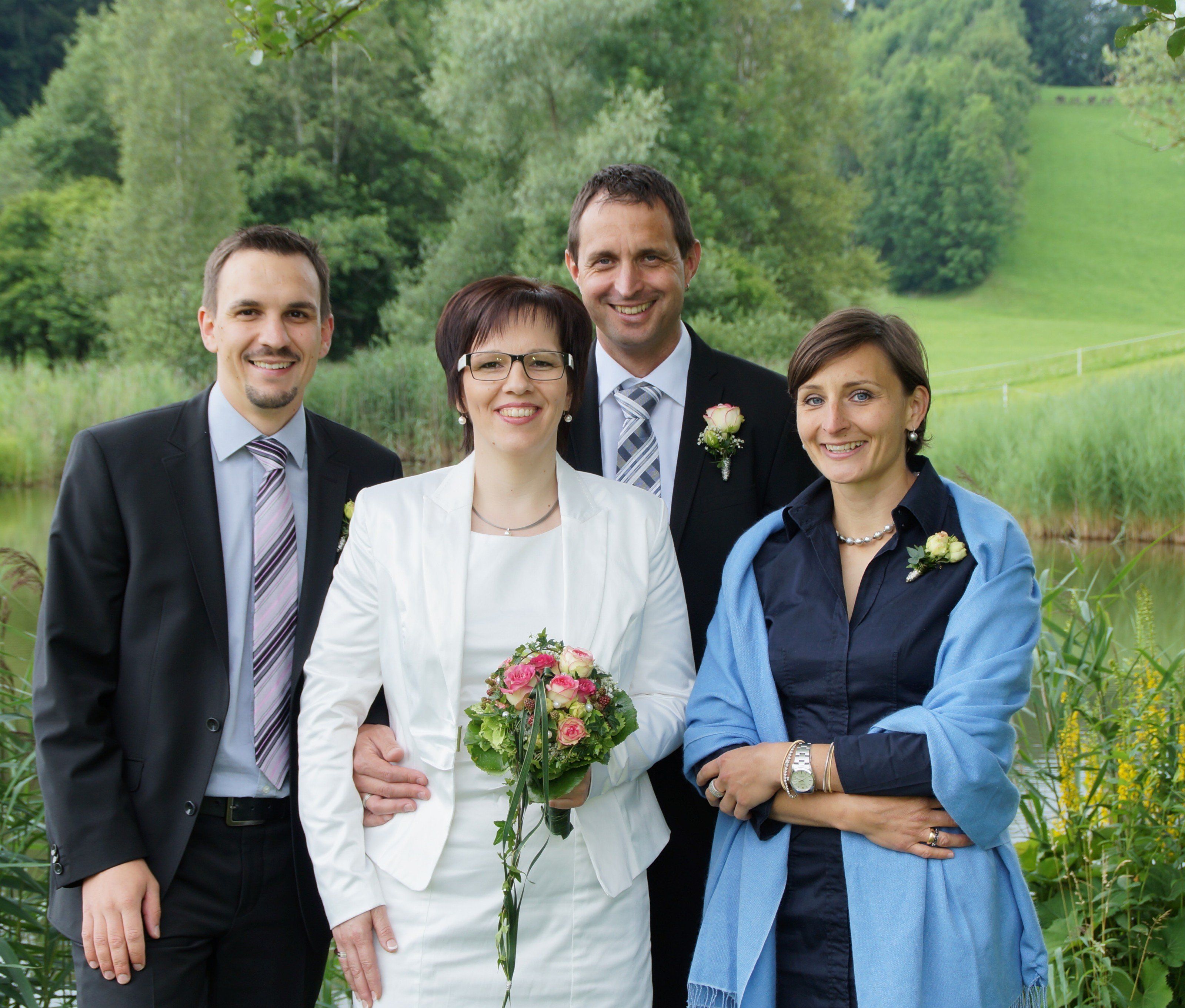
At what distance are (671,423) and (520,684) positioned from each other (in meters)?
1.34

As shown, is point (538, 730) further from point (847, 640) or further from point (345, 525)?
point (345, 525)

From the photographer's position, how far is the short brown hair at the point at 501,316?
2.15m

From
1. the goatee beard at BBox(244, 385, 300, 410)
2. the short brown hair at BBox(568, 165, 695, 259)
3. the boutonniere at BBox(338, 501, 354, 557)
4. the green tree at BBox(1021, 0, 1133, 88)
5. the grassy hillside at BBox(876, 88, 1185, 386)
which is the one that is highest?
the green tree at BBox(1021, 0, 1133, 88)

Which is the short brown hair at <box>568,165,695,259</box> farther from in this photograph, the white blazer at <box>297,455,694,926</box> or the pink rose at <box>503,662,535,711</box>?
the pink rose at <box>503,662,535,711</box>

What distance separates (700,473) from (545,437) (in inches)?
28.0

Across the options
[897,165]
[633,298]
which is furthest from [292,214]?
[633,298]

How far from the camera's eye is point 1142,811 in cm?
342

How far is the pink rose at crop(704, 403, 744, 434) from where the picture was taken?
9.16 feet

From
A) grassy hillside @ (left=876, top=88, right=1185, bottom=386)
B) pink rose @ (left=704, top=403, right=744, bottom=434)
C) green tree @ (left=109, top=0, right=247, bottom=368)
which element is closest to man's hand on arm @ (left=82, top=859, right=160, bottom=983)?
pink rose @ (left=704, top=403, right=744, bottom=434)

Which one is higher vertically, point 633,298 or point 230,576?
point 633,298

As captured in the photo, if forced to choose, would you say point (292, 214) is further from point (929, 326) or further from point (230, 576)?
point (230, 576)

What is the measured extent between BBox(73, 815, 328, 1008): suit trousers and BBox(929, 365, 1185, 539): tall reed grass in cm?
773

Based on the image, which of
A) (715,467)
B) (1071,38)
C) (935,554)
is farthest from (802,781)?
(1071,38)

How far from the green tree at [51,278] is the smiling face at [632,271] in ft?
64.3
